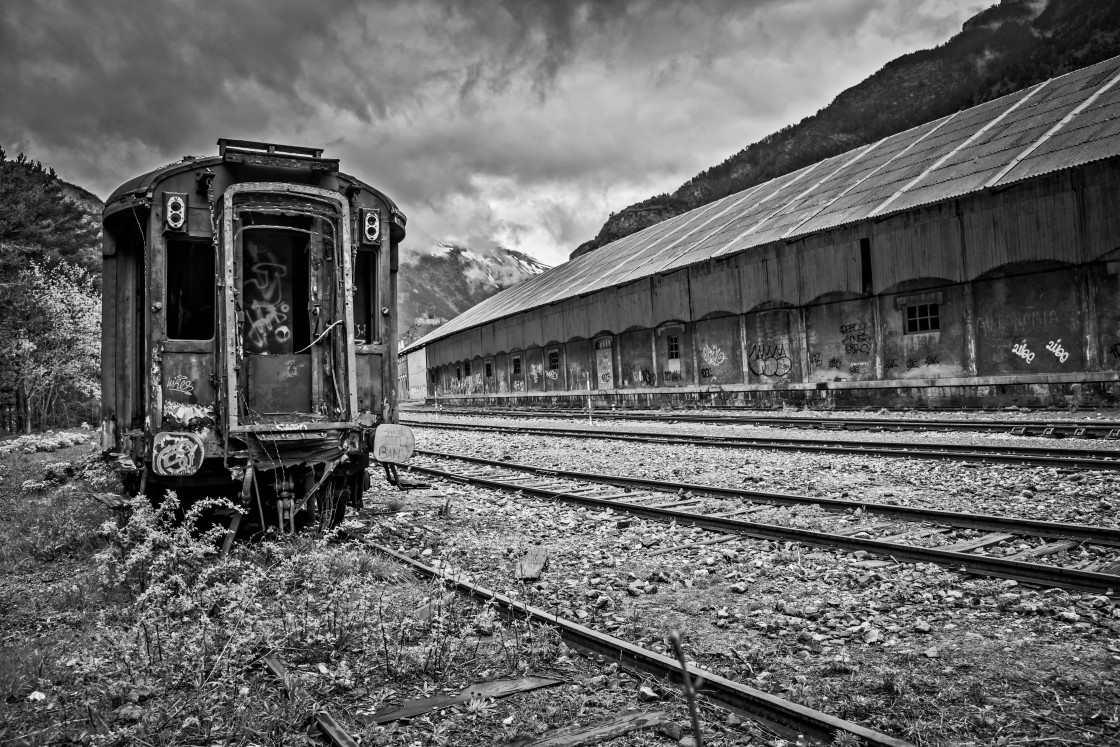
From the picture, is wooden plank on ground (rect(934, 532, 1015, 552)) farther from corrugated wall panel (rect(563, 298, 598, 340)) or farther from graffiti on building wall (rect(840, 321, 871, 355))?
corrugated wall panel (rect(563, 298, 598, 340))

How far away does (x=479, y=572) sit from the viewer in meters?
5.67

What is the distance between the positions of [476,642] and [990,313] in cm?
1996

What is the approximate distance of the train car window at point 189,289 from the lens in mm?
6426

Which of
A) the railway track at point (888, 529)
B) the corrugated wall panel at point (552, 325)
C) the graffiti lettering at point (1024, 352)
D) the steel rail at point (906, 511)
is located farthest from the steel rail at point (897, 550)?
the corrugated wall panel at point (552, 325)

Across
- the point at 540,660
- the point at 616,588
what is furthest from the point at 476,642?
the point at 616,588

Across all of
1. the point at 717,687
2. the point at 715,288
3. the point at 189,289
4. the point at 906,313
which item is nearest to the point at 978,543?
the point at 717,687

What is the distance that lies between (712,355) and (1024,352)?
11.0 m

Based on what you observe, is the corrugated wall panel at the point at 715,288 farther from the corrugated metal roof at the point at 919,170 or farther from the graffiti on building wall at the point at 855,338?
the graffiti on building wall at the point at 855,338

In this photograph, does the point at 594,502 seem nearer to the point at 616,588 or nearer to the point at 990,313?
the point at 616,588

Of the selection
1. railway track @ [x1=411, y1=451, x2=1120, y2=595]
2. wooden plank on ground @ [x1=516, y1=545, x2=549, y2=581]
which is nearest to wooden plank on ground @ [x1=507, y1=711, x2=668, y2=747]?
wooden plank on ground @ [x1=516, y1=545, x2=549, y2=581]

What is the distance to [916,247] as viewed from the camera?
20.3 m

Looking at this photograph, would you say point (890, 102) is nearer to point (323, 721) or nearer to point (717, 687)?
point (717, 687)

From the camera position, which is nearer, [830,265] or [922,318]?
[922,318]

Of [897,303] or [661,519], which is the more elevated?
[897,303]
